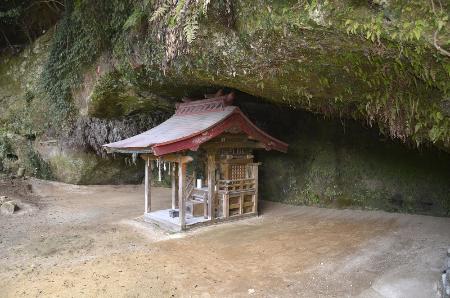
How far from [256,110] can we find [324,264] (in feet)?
23.7

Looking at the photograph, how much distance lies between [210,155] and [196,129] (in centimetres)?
85

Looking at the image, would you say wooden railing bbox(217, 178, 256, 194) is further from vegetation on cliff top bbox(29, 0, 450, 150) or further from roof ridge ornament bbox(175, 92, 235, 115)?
vegetation on cliff top bbox(29, 0, 450, 150)

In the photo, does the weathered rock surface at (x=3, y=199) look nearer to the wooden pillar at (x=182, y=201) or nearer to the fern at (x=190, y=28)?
the wooden pillar at (x=182, y=201)

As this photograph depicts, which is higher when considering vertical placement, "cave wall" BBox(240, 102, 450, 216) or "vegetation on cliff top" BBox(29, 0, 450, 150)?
"vegetation on cliff top" BBox(29, 0, 450, 150)

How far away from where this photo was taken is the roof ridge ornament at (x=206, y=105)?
8992mm

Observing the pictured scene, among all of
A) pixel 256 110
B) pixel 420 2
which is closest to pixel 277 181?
pixel 256 110

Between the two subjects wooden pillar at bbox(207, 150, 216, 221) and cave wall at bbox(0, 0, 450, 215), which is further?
wooden pillar at bbox(207, 150, 216, 221)

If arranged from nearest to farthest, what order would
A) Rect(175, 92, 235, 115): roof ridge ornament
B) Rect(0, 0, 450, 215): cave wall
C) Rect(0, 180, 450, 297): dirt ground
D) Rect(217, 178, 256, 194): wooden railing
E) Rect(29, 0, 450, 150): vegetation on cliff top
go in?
Rect(29, 0, 450, 150): vegetation on cliff top → Rect(0, 0, 450, 215): cave wall → Rect(0, 180, 450, 297): dirt ground → Rect(175, 92, 235, 115): roof ridge ornament → Rect(217, 178, 256, 194): wooden railing

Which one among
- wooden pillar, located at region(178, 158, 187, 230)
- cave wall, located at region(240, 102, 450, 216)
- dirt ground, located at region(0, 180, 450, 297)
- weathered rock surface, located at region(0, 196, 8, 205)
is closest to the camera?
dirt ground, located at region(0, 180, 450, 297)

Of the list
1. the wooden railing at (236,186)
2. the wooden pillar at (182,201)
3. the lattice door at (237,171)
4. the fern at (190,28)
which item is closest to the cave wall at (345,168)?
the wooden railing at (236,186)

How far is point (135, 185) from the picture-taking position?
15.4 metres

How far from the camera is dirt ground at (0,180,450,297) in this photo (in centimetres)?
517

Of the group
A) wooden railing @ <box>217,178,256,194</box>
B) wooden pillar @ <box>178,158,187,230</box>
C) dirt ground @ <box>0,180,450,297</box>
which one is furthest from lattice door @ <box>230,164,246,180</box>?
wooden pillar @ <box>178,158,187,230</box>

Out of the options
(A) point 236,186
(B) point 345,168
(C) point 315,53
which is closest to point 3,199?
(A) point 236,186
